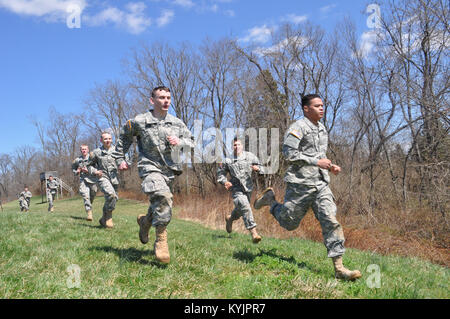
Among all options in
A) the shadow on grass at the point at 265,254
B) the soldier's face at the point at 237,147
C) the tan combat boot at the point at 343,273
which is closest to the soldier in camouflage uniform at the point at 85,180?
the soldier's face at the point at 237,147

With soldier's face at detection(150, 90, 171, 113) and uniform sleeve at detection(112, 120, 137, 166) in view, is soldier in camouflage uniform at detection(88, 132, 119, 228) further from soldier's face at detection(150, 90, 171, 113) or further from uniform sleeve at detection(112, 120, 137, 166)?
soldier's face at detection(150, 90, 171, 113)

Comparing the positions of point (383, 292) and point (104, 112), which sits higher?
point (104, 112)

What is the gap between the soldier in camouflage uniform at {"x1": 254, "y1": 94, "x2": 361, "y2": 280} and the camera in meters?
4.25

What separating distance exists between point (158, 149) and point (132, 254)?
161 cm

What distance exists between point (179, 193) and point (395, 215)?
60.8 feet

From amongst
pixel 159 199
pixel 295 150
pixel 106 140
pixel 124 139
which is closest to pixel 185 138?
pixel 124 139

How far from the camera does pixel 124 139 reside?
500 centimetres

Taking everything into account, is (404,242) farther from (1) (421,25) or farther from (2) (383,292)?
(1) (421,25)

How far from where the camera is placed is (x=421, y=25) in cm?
1364

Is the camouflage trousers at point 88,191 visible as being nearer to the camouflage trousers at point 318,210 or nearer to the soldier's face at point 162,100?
the soldier's face at point 162,100

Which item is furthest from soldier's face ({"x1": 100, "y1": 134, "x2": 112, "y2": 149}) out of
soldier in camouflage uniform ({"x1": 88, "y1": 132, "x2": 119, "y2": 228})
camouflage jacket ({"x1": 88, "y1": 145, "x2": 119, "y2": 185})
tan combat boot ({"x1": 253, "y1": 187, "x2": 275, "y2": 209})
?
tan combat boot ({"x1": 253, "y1": 187, "x2": 275, "y2": 209})

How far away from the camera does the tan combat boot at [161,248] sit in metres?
4.12

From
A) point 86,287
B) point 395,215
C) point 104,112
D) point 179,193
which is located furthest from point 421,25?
point 104,112

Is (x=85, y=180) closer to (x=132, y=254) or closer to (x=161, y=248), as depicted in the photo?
(x=132, y=254)
